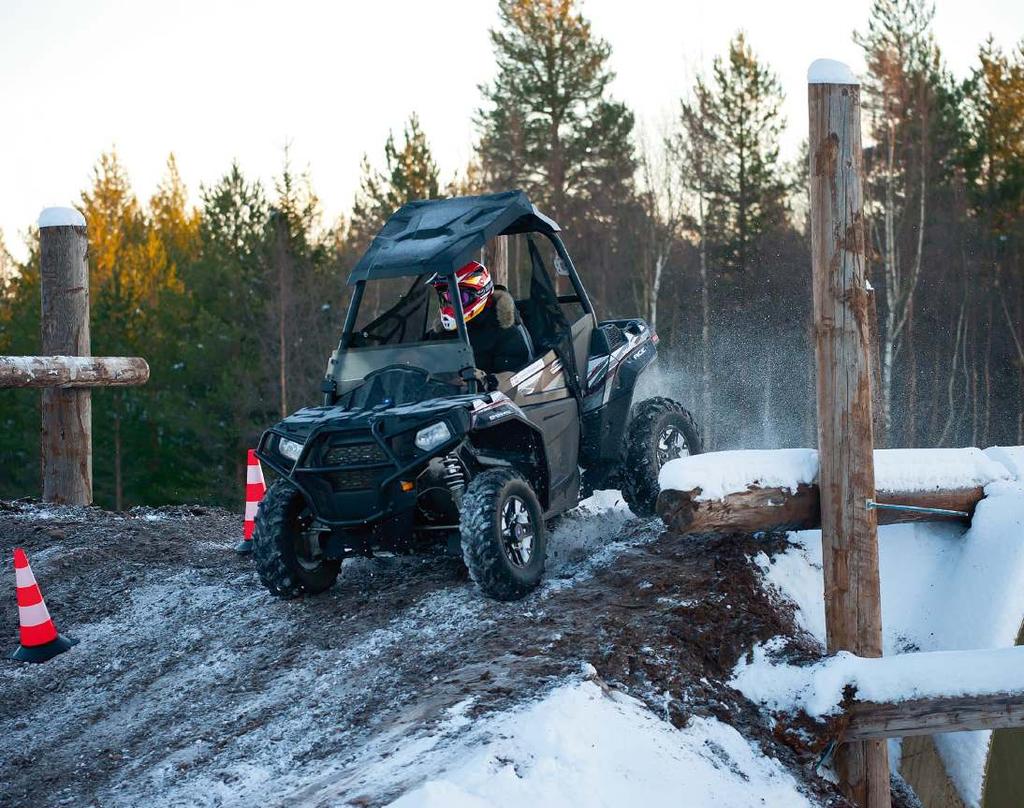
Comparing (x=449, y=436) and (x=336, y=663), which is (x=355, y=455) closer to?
(x=449, y=436)

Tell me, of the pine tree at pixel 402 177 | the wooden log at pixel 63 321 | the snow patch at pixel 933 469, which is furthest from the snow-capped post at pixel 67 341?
the pine tree at pixel 402 177

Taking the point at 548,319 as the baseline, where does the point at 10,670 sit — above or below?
below

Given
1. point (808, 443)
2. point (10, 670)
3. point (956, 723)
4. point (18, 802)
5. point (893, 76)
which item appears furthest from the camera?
point (893, 76)

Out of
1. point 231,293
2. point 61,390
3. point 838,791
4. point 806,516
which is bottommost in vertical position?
point 838,791

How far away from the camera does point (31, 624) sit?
7297 millimetres

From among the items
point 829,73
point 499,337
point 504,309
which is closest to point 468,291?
point 504,309

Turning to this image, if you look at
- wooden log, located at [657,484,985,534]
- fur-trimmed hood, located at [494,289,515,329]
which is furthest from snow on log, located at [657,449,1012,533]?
fur-trimmed hood, located at [494,289,515,329]

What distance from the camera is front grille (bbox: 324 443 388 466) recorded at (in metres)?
6.65

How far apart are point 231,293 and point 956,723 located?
2614cm

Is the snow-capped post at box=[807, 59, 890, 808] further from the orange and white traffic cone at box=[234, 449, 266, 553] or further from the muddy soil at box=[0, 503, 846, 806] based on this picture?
the orange and white traffic cone at box=[234, 449, 266, 553]

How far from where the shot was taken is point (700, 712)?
5539 mm

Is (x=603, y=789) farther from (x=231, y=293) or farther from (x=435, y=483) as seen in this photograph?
(x=231, y=293)

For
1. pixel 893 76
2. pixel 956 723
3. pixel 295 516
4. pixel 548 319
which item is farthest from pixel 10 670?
pixel 893 76

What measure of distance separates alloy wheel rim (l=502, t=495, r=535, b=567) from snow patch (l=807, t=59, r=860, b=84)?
113 inches
